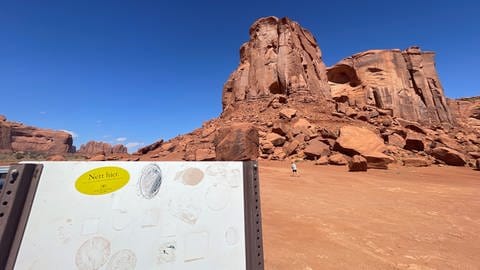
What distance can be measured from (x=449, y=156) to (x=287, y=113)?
12.4 metres

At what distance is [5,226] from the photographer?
1335mm

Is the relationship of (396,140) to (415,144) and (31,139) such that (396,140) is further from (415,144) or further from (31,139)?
(31,139)

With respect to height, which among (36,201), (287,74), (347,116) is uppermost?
(287,74)

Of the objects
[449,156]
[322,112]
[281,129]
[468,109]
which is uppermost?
[468,109]

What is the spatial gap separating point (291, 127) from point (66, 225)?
2014 cm

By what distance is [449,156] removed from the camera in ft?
52.0

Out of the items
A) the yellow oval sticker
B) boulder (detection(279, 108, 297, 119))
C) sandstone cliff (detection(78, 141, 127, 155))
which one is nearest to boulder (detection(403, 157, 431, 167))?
boulder (detection(279, 108, 297, 119))

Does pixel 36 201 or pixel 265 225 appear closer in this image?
pixel 36 201

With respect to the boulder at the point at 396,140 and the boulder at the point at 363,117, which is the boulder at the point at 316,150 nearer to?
the boulder at the point at 396,140

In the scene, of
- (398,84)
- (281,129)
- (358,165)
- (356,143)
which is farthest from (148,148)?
(398,84)

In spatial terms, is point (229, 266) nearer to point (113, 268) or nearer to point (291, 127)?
point (113, 268)

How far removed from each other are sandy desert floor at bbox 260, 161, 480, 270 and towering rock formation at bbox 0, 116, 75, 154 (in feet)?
272

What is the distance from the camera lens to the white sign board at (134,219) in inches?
57.5

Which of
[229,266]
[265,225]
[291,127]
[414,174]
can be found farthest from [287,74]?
[229,266]
